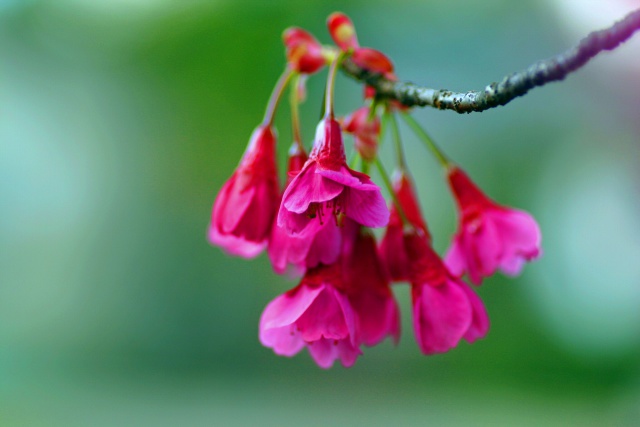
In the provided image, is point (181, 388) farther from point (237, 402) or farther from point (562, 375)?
point (562, 375)

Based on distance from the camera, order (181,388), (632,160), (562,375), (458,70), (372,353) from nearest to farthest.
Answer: (632,160) → (458,70) → (562,375) → (372,353) → (181,388)

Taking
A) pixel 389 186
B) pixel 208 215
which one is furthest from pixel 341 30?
pixel 208 215

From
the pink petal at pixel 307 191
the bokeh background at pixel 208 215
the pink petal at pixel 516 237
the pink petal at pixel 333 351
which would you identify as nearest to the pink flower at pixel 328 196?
the pink petal at pixel 307 191

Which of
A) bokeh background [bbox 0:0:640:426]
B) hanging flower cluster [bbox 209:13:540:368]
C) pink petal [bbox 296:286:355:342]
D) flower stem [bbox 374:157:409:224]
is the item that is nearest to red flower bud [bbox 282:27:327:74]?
hanging flower cluster [bbox 209:13:540:368]

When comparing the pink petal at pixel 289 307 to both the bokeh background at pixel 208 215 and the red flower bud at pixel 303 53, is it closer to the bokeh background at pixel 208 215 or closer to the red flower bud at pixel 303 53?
the red flower bud at pixel 303 53

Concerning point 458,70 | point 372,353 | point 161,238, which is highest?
point 458,70

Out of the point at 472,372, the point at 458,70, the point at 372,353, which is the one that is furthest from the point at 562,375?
the point at 458,70
